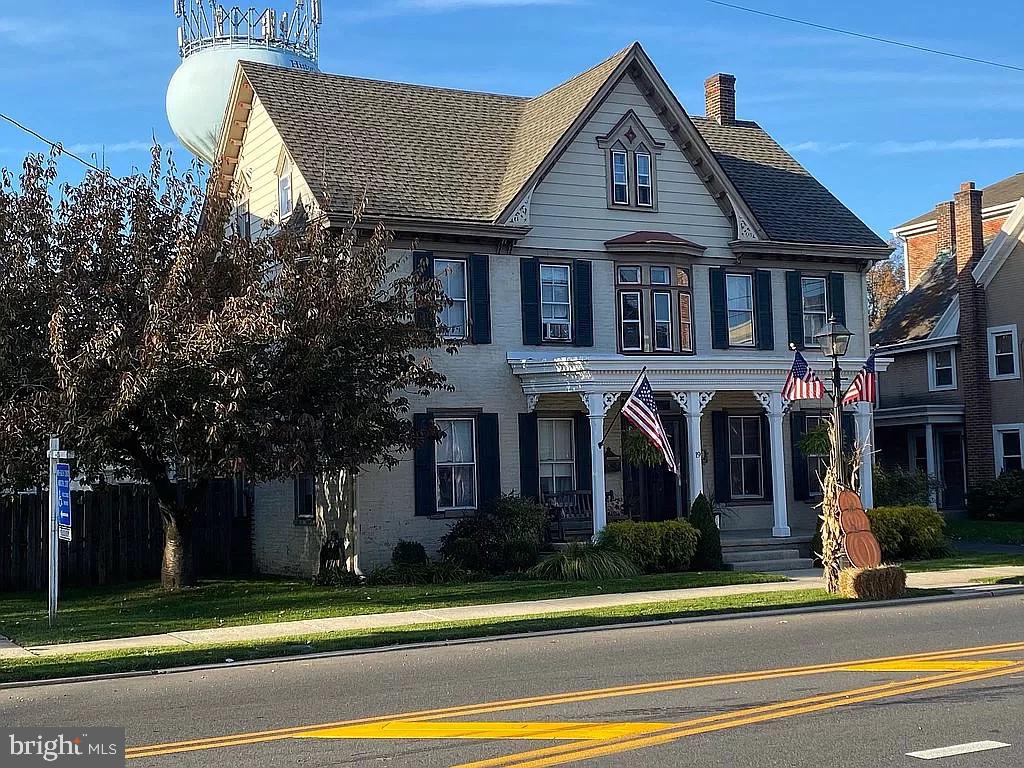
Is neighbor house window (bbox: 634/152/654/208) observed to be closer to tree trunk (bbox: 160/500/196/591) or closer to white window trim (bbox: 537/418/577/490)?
white window trim (bbox: 537/418/577/490)

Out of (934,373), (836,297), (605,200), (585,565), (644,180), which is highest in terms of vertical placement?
(644,180)

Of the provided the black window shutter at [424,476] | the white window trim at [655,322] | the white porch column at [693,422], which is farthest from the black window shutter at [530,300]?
the white porch column at [693,422]

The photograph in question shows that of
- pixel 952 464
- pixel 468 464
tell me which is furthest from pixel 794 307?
pixel 952 464

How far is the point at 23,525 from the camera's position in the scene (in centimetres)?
2286

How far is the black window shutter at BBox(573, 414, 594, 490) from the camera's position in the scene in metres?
25.1

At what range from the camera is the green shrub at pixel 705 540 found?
A: 2311cm

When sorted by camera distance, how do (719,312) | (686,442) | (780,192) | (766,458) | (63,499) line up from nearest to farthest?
(63,499) → (719,312) → (686,442) → (766,458) → (780,192)

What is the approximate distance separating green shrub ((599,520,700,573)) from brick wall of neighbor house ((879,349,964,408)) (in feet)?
52.5

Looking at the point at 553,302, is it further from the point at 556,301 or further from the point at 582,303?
the point at 582,303

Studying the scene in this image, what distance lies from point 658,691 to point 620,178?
→ 55.7 ft

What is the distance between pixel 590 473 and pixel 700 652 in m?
12.3

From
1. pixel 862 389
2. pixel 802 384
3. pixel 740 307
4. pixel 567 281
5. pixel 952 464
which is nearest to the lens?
pixel 802 384

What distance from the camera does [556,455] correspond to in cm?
2520

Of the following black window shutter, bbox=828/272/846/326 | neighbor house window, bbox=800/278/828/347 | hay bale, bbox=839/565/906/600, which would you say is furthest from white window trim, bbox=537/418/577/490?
hay bale, bbox=839/565/906/600
